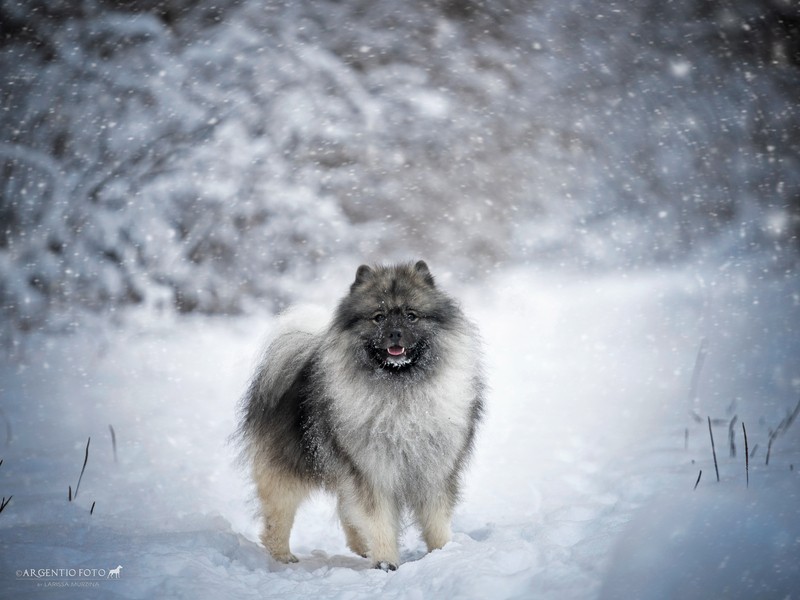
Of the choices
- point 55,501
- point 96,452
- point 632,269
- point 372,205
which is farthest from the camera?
point 372,205

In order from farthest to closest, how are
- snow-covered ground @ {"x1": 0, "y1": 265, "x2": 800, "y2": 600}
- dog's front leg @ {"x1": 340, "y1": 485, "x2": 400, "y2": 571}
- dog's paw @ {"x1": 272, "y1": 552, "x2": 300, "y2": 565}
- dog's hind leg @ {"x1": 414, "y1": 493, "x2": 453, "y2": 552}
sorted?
1. dog's paw @ {"x1": 272, "y1": 552, "x2": 300, "y2": 565}
2. dog's hind leg @ {"x1": 414, "y1": 493, "x2": 453, "y2": 552}
3. dog's front leg @ {"x1": 340, "y1": 485, "x2": 400, "y2": 571}
4. snow-covered ground @ {"x1": 0, "y1": 265, "x2": 800, "y2": 600}

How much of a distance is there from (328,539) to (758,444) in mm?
3279

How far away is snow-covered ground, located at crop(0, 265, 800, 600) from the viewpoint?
2777 millimetres

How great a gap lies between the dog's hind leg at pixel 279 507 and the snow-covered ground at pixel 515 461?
0.76 ft

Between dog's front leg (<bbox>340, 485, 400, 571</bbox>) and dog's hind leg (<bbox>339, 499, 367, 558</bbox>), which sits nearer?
dog's front leg (<bbox>340, 485, 400, 571</bbox>)

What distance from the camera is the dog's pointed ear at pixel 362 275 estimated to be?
406 cm

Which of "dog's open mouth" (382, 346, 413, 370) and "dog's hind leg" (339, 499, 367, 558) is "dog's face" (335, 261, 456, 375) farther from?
"dog's hind leg" (339, 499, 367, 558)

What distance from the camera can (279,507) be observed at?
4.17 metres

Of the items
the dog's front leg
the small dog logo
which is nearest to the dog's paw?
the dog's front leg

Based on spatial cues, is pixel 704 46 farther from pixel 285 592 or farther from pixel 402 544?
pixel 285 592

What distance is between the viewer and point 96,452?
6051 millimetres

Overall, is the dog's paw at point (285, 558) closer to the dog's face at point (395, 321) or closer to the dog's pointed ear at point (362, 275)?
the dog's face at point (395, 321)

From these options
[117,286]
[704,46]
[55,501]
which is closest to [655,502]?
[55,501]

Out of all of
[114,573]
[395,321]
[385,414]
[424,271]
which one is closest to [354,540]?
[385,414]
